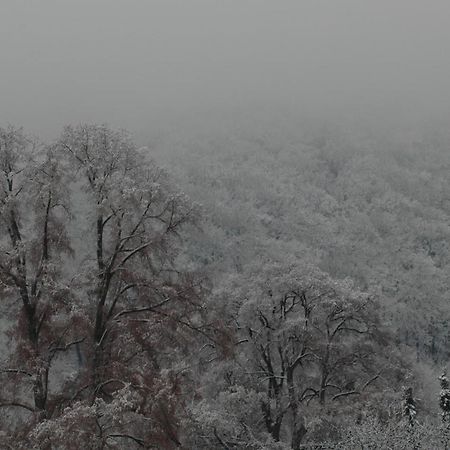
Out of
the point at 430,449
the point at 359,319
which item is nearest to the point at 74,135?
the point at 359,319

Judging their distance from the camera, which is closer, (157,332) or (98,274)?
(157,332)

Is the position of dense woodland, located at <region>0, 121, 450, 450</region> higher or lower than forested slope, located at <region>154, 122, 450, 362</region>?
higher

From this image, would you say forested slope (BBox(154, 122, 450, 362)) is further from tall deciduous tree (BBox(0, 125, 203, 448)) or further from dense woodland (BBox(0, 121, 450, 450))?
tall deciduous tree (BBox(0, 125, 203, 448))

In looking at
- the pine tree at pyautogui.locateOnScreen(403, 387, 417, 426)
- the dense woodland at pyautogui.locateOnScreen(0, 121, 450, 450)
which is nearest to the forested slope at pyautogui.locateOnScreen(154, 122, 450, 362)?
the dense woodland at pyautogui.locateOnScreen(0, 121, 450, 450)

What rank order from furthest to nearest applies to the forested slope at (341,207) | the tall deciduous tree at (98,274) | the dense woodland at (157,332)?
the forested slope at (341,207) → the tall deciduous tree at (98,274) → the dense woodland at (157,332)

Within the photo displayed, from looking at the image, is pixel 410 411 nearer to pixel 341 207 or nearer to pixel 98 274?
pixel 98 274

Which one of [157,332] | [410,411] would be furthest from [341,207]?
[157,332]

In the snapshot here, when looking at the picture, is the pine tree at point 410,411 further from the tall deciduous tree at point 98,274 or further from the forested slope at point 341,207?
the forested slope at point 341,207

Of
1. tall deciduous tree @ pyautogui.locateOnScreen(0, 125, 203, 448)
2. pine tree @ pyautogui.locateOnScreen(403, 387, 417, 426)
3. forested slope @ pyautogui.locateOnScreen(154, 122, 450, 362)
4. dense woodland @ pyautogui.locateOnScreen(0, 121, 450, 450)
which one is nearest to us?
dense woodland @ pyautogui.locateOnScreen(0, 121, 450, 450)

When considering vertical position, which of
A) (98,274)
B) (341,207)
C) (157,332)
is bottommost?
(341,207)

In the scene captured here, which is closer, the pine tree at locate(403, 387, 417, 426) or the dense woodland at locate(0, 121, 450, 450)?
the dense woodland at locate(0, 121, 450, 450)

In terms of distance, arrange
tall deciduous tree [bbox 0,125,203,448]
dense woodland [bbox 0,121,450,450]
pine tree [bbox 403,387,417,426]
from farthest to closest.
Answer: pine tree [bbox 403,387,417,426] → tall deciduous tree [bbox 0,125,203,448] → dense woodland [bbox 0,121,450,450]

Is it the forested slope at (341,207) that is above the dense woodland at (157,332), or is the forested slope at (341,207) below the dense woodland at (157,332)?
below

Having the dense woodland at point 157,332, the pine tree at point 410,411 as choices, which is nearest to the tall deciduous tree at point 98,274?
the dense woodland at point 157,332
